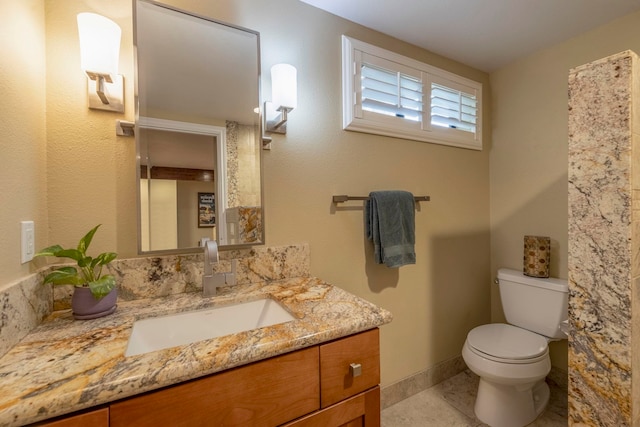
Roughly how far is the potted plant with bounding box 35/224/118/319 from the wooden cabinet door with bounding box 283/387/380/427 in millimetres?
679

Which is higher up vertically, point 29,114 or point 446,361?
point 29,114

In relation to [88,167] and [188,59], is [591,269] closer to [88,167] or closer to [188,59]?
[188,59]

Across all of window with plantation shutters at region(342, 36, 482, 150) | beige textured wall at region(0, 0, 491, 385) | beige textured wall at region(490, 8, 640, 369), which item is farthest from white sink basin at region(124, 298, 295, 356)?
beige textured wall at region(490, 8, 640, 369)

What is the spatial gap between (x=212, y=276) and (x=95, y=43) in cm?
89

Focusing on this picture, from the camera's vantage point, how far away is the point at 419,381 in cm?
186

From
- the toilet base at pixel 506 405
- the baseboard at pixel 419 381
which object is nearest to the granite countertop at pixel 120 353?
the baseboard at pixel 419 381

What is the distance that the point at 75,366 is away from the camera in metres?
0.63

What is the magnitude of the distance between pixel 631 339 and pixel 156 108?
1.85 m

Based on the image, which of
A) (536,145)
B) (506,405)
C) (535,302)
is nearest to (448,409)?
(506,405)

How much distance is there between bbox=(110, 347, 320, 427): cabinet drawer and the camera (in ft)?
2.02

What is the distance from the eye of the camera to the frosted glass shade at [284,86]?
1.25m

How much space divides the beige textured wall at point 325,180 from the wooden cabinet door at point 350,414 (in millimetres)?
690

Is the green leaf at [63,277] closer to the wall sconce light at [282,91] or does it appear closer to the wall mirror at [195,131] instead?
the wall mirror at [195,131]

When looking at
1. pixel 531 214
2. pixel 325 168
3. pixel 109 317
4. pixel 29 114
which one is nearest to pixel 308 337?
pixel 109 317
